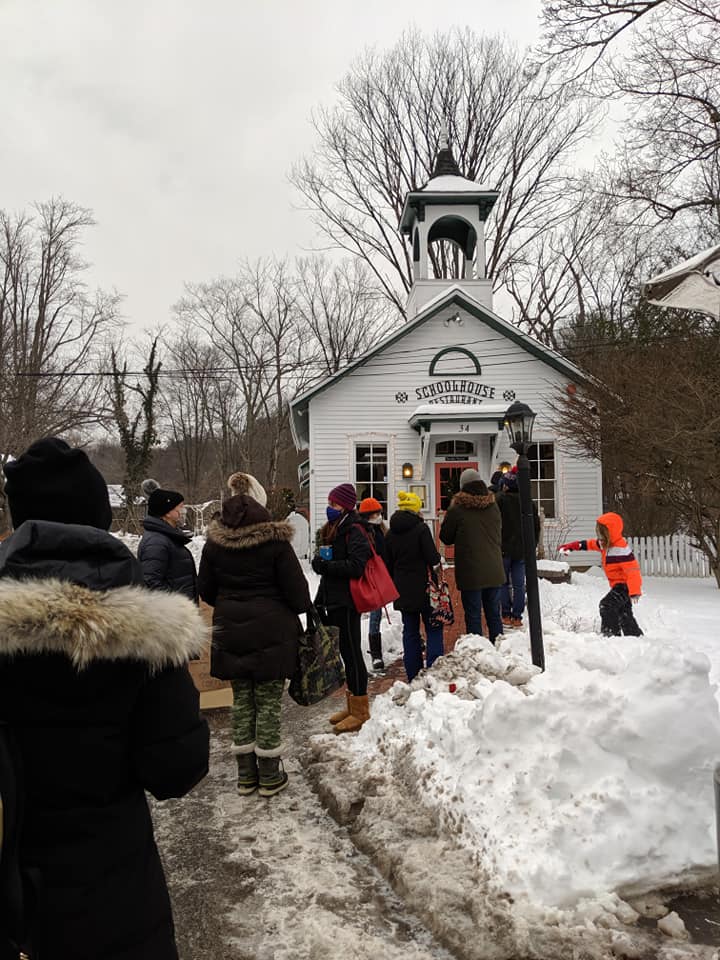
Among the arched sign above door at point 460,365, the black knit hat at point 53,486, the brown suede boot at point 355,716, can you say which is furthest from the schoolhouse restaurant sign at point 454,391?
the black knit hat at point 53,486

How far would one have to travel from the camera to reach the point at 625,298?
81.8 feet

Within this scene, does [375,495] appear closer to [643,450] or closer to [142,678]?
[643,450]

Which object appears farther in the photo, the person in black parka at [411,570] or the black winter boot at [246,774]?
the person in black parka at [411,570]

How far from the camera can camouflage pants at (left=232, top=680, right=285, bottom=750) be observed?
176 inches

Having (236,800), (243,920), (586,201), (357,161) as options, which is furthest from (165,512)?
→ (357,161)

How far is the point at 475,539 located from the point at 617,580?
1394mm

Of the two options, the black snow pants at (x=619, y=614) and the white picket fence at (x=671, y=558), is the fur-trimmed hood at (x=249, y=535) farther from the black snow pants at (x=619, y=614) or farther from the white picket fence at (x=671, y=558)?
the white picket fence at (x=671, y=558)

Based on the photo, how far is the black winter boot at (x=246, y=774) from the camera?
453 cm

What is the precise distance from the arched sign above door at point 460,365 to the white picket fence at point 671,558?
5.41m

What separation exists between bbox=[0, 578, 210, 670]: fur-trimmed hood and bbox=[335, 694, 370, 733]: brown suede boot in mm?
3979

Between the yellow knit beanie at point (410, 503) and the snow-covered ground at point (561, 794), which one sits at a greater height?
the yellow knit beanie at point (410, 503)

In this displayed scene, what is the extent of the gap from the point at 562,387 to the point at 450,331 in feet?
9.74

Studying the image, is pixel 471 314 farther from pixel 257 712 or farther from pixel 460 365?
pixel 257 712

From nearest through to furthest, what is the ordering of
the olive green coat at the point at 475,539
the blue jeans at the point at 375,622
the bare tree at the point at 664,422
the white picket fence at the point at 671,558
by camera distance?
the olive green coat at the point at 475,539 < the blue jeans at the point at 375,622 < the bare tree at the point at 664,422 < the white picket fence at the point at 671,558
